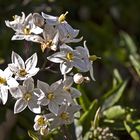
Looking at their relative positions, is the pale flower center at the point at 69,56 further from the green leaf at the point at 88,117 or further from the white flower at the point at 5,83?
the green leaf at the point at 88,117

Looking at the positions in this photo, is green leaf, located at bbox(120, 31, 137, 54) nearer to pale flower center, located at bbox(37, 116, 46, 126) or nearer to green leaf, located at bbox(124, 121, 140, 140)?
green leaf, located at bbox(124, 121, 140, 140)

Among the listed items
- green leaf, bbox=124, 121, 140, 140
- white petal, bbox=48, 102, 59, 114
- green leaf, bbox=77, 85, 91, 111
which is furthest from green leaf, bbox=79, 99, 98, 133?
white petal, bbox=48, 102, 59, 114

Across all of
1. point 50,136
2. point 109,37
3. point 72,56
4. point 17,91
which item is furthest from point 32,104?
point 109,37

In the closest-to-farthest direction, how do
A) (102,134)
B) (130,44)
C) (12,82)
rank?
(12,82), (102,134), (130,44)

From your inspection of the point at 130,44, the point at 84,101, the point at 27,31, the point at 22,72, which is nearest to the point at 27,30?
the point at 27,31

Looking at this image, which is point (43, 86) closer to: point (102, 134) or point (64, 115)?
point (64, 115)

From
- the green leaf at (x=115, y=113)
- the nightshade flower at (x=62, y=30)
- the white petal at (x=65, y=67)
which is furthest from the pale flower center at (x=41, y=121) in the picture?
the green leaf at (x=115, y=113)

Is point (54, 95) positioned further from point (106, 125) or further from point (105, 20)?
point (105, 20)
